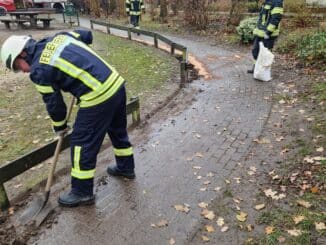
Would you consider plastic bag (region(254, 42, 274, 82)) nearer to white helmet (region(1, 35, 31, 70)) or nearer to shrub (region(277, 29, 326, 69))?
shrub (region(277, 29, 326, 69))

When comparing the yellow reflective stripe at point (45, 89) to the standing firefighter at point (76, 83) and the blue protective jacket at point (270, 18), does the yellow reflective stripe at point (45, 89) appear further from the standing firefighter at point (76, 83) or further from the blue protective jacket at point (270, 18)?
the blue protective jacket at point (270, 18)

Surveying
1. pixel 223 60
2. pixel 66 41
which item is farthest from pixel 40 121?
pixel 223 60

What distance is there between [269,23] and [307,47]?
2.32 metres

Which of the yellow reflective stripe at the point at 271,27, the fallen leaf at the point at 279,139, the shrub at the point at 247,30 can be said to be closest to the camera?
the fallen leaf at the point at 279,139

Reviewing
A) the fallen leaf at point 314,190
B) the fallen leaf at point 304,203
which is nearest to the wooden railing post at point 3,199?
the fallen leaf at point 304,203

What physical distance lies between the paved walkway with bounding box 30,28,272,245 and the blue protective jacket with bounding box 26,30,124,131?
1252 mm

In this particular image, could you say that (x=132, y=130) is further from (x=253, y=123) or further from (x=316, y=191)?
(x=316, y=191)

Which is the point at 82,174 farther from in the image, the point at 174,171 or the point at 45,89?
the point at 174,171

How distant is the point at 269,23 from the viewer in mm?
8016

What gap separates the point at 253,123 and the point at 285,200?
2.27 m

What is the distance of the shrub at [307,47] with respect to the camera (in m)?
8.94

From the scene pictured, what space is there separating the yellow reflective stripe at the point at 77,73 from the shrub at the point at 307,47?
6.80 m

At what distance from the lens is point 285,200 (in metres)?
4.09

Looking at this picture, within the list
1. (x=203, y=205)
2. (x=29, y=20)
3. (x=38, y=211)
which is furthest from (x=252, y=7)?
(x=38, y=211)
